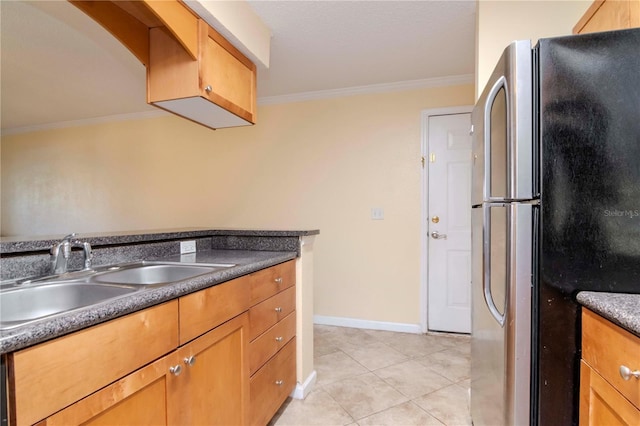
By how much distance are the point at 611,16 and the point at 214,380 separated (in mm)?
2112

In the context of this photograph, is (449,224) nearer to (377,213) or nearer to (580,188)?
(377,213)

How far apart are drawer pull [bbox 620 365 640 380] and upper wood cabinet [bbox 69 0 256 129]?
1.84 meters

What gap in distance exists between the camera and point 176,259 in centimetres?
168

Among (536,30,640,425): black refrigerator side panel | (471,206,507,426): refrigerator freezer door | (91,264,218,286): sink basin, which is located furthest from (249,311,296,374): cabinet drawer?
(536,30,640,425): black refrigerator side panel

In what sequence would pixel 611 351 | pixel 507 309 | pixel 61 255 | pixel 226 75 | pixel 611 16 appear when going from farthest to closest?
pixel 226 75 < pixel 611 16 < pixel 61 255 < pixel 507 309 < pixel 611 351

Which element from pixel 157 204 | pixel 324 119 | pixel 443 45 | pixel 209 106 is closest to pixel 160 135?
pixel 157 204

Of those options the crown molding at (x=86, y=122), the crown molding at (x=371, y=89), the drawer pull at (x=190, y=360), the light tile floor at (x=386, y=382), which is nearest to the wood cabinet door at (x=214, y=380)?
the drawer pull at (x=190, y=360)

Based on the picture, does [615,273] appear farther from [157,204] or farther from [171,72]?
[157,204]

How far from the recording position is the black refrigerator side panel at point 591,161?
3.21 feet

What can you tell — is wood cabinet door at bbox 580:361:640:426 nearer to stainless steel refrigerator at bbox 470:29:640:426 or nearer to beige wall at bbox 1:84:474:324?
stainless steel refrigerator at bbox 470:29:640:426

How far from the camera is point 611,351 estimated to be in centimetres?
84

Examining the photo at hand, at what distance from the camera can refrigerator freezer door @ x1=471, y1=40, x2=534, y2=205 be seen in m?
1.03

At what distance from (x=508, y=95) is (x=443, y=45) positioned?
4.98 ft

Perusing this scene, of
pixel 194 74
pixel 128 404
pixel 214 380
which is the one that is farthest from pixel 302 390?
pixel 194 74
